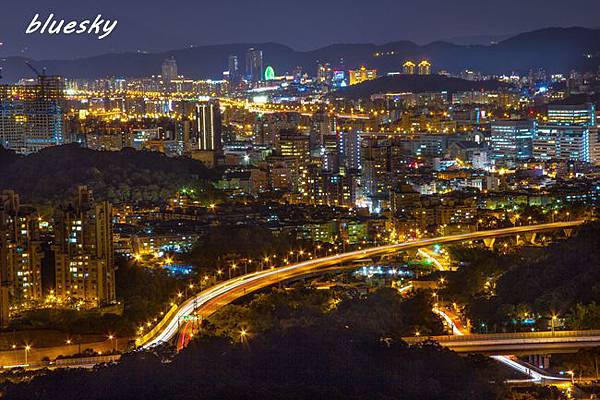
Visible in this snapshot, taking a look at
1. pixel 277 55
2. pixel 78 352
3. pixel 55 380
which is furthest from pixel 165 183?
pixel 277 55

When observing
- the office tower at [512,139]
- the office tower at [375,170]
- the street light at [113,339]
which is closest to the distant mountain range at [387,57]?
the office tower at [512,139]

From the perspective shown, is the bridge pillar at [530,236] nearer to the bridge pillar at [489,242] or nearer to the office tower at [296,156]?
the bridge pillar at [489,242]

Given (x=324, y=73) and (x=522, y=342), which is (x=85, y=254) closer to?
(x=522, y=342)

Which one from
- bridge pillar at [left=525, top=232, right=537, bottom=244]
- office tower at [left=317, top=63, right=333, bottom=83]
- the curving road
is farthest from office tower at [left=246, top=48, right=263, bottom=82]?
bridge pillar at [left=525, top=232, right=537, bottom=244]

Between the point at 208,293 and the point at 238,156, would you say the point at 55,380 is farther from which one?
the point at 238,156

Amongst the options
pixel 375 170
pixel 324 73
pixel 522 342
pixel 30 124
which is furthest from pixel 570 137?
pixel 324 73

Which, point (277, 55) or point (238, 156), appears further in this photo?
point (277, 55)
